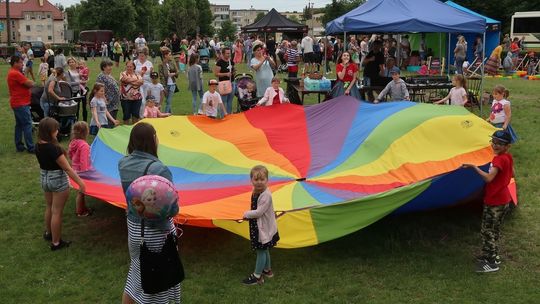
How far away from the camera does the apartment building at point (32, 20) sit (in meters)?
94.2

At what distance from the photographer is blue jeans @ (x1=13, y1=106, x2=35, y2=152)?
8.63 meters

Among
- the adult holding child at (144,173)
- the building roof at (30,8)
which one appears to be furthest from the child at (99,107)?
the building roof at (30,8)

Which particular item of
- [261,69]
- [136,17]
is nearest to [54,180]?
[261,69]

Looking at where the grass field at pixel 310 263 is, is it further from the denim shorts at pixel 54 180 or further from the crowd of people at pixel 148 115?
the denim shorts at pixel 54 180

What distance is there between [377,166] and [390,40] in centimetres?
1619

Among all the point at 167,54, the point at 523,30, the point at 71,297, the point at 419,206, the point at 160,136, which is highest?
the point at 523,30

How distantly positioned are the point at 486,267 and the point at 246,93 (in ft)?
22.6

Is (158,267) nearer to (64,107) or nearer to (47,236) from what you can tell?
(47,236)

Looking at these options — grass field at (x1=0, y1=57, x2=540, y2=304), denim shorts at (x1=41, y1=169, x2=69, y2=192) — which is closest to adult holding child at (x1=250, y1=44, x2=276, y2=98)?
grass field at (x1=0, y1=57, x2=540, y2=304)

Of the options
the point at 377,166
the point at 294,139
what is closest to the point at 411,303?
the point at 377,166

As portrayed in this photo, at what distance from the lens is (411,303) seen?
13.7 ft

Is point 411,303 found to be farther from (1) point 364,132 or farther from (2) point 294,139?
(2) point 294,139

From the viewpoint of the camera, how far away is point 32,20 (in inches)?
3755

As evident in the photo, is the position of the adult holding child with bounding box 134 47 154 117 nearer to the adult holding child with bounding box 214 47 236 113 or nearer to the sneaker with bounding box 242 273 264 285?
the adult holding child with bounding box 214 47 236 113
